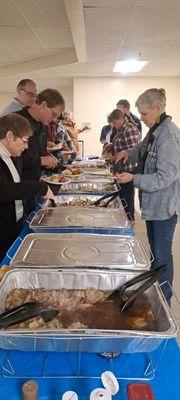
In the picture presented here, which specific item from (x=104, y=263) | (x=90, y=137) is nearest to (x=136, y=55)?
(x=90, y=137)

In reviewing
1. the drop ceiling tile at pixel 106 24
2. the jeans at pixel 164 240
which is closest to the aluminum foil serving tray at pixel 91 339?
the jeans at pixel 164 240

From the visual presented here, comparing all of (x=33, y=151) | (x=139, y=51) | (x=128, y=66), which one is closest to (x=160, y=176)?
(x=33, y=151)

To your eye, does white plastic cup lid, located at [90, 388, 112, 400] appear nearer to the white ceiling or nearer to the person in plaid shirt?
the person in plaid shirt

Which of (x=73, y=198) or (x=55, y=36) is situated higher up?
(x=55, y=36)

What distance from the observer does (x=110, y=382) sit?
0.53 metres

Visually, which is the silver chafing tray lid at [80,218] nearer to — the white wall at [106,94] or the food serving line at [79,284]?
the food serving line at [79,284]

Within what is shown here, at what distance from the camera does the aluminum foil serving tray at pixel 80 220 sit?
1.21 meters

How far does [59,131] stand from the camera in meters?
3.45

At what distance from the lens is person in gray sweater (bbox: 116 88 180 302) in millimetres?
1376

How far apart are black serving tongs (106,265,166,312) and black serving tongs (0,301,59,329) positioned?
0.15m

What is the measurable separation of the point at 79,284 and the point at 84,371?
0.23 meters

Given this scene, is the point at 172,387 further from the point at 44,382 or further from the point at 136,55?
the point at 136,55

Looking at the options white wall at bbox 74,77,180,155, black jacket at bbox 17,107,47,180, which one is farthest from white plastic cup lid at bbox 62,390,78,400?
white wall at bbox 74,77,180,155

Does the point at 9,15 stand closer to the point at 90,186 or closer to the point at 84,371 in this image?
the point at 90,186
